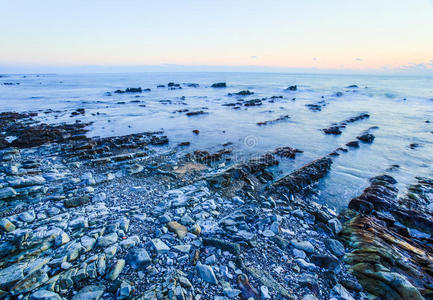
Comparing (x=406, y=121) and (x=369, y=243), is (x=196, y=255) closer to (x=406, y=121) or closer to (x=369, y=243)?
(x=369, y=243)

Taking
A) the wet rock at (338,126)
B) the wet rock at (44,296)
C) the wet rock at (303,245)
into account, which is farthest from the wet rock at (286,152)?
the wet rock at (44,296)

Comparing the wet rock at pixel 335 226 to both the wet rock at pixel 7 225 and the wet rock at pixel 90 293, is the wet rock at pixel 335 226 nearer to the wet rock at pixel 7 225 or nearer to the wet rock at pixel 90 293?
the wet rock at pixel 90 293

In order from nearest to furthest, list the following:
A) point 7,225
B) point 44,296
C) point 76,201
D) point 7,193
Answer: point 44,296, point 7,225, point 76,201, point 7,193

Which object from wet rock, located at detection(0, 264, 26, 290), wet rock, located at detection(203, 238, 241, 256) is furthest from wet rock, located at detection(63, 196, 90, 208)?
wet rock, located at detection(203, 238, 241, 256)

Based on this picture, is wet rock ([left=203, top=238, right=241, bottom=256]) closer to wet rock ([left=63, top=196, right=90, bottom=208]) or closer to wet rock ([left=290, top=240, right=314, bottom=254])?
wet rock ([left=290, top=240, right=314, bottom=254])

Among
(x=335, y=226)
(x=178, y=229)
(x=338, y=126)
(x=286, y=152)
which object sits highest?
(x=178, y=229)

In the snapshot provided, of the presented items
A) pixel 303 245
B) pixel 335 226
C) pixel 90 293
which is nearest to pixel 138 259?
pixel 90 293

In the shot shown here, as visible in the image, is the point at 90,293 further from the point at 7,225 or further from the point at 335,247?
the point at 335,247

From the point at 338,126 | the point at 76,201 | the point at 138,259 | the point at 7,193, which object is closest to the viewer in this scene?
the point at 138,259

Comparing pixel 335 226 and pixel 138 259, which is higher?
pixel 138 259
